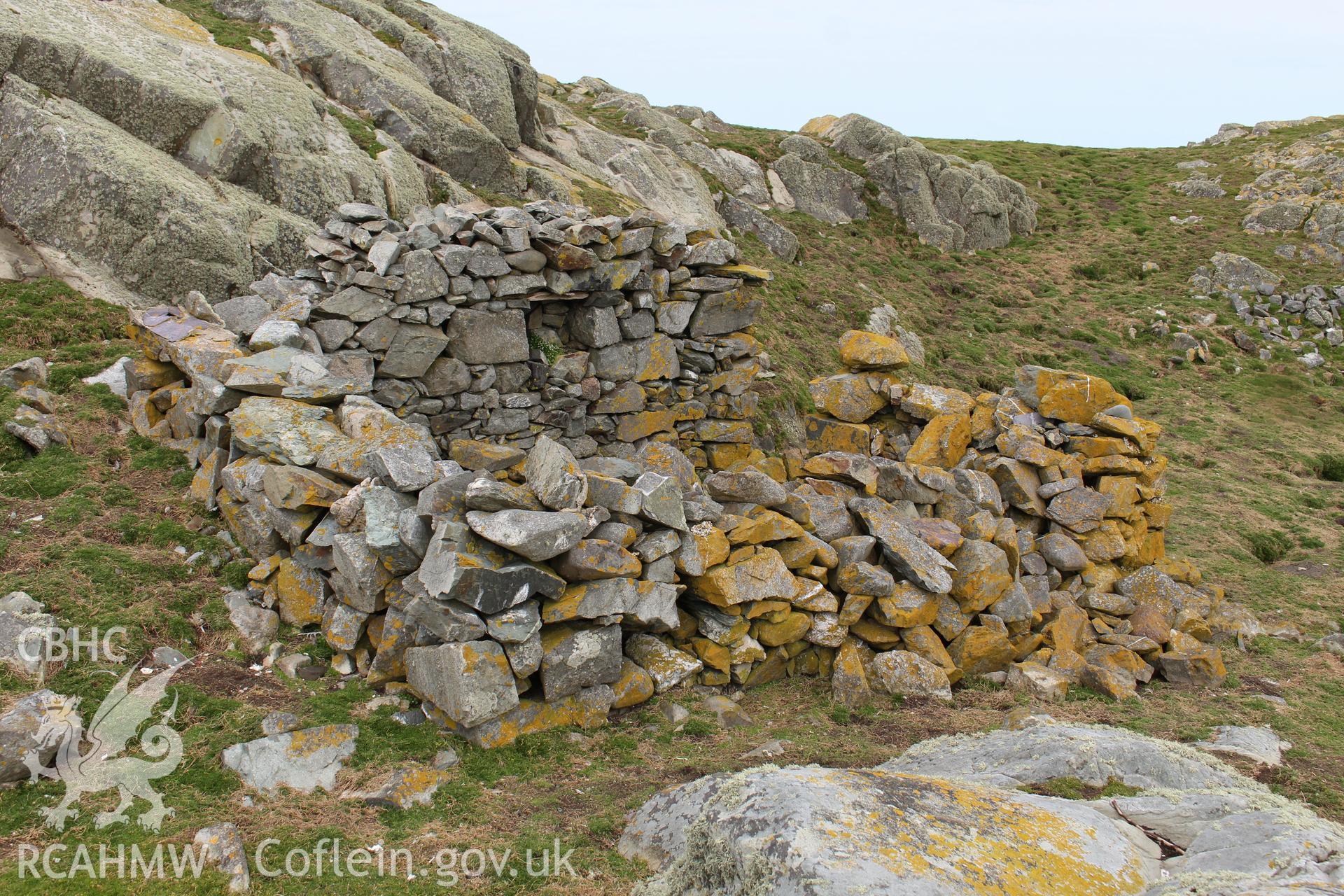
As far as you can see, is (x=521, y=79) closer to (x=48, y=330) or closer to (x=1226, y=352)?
(x=48, y=330)

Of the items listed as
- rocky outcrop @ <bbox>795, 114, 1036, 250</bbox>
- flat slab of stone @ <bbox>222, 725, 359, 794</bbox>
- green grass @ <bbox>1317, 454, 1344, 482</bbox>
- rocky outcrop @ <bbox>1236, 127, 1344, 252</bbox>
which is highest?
rocky outcrop @ <bbox>1236, 127, 1344, 252</bbox>

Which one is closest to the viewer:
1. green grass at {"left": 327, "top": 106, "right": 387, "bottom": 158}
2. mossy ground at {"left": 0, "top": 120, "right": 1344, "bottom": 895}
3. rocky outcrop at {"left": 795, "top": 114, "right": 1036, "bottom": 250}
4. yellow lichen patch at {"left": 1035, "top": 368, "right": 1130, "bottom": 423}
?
mossy ground at {"left": 0, "top": 120, "right": 1344, "bottom": 895}

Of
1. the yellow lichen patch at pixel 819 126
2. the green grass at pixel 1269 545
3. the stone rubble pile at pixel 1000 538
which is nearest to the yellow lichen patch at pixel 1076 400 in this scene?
the stone rubble pile at pixel 1000 538

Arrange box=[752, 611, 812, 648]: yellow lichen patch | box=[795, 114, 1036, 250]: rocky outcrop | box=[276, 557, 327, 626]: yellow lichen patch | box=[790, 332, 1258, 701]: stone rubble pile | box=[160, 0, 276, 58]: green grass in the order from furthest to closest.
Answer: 1. box=[795, 114, 1036, 250]: rocky outcrop
2. box=[160, 0, 276, 58]: green grass
3. box=[790, 332, 1258, 701]: stone rubble pile
4. box=[752, 611, 812, 648]: yellow lichen patch
5. box=[276, 557, 327, 626]: yellow lichen patch

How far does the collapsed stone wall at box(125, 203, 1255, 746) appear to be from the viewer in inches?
374

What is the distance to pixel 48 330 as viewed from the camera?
49.1 ft

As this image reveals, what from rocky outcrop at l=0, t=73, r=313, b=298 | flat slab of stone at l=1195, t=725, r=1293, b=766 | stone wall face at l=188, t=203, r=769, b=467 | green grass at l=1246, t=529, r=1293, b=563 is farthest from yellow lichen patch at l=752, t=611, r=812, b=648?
green grass at l=1246, t=529, r=1293, b=563

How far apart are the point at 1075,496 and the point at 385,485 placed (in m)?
13.4

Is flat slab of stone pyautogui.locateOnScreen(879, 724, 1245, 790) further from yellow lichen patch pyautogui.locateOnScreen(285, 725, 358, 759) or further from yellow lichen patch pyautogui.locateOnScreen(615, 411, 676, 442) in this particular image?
yellow lichen patch pyautogui.locateOnScreen(615, 411, 676, 442)

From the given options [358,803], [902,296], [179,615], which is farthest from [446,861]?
[902,296]

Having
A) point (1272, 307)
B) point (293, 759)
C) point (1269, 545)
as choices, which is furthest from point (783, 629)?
point (1272, 307)

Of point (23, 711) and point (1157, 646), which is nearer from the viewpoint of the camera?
point (23, 711)

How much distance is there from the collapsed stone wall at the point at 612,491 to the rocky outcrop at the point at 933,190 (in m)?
30.3

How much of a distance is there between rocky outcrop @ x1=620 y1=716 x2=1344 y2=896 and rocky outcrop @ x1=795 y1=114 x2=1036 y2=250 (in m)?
42.0
